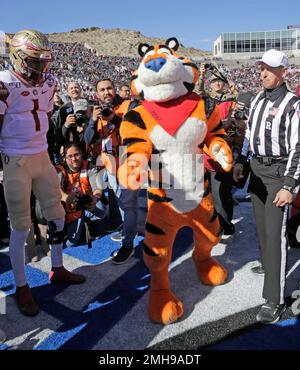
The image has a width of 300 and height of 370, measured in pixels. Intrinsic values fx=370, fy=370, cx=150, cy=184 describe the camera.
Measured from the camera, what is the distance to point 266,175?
263 centimetres

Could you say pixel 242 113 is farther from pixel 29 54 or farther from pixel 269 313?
pixel 29 54

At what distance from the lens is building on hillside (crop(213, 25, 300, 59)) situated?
5403 cm

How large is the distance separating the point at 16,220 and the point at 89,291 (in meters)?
0.85

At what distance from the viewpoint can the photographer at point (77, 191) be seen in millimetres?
3803

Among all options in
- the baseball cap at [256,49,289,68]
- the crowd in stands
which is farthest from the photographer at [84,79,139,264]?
the crowd in stands

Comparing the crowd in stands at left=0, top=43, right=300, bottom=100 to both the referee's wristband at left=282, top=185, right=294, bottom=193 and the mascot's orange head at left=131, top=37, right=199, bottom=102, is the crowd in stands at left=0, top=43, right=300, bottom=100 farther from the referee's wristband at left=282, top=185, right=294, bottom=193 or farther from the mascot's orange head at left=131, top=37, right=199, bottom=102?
the referee's wristband at left=282, top=185, right=294, bottom=193

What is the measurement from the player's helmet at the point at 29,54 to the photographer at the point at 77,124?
110 centimetres

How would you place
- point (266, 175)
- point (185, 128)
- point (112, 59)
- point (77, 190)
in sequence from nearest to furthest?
1. point (185, 128)
2. point (266, 175)
3. point (77, 190)
4. point (112, 59)

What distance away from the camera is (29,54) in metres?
2.52

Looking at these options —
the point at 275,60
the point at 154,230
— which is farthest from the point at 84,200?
the point at 275,60

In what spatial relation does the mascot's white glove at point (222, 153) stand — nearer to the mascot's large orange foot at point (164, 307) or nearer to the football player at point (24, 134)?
the mascot's large orange foot at point (164, 307)
